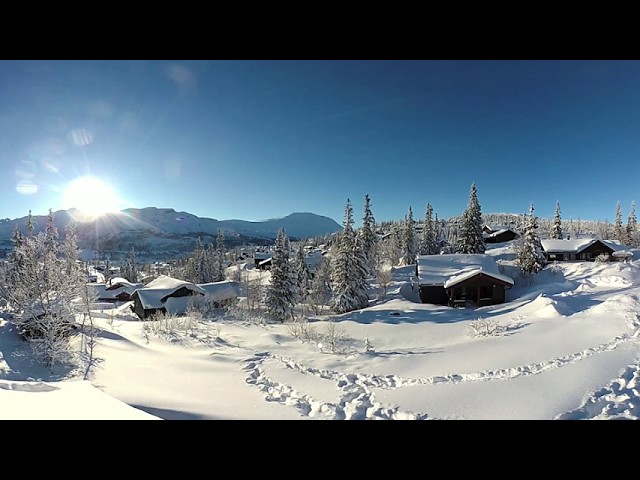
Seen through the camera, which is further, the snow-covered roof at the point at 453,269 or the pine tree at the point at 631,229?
the pine tree at the point at 631,229

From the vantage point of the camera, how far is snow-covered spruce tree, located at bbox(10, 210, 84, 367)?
1553 cm

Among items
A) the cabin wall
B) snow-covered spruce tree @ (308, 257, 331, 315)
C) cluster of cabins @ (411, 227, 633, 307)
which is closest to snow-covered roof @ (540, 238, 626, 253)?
cluster of cabins @ (411, 227, 633, 307)

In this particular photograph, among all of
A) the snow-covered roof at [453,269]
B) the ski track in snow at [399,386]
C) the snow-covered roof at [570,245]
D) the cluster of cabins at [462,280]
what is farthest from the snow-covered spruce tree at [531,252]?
the ski track in snow at [399,386]

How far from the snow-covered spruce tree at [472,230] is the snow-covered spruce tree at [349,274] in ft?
65.1

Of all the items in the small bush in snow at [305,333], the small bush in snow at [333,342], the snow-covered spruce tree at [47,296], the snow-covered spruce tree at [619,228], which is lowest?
the small bush in snow at [305,333]

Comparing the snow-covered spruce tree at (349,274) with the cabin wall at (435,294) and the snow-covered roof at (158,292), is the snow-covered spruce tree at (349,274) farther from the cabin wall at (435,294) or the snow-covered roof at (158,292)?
the snow-covered roof at (158,292)

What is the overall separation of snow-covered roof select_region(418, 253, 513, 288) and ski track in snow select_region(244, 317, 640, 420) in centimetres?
1685

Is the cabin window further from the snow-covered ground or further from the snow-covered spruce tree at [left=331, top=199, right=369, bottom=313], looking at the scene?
the snow-covered spruce tree at [left=331, top=199, right=369, bottom=313]

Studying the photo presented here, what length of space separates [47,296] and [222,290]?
26.0 metres

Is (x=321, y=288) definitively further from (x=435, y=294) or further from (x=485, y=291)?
(x=485, y=291)

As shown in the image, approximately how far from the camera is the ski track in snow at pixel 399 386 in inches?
270
